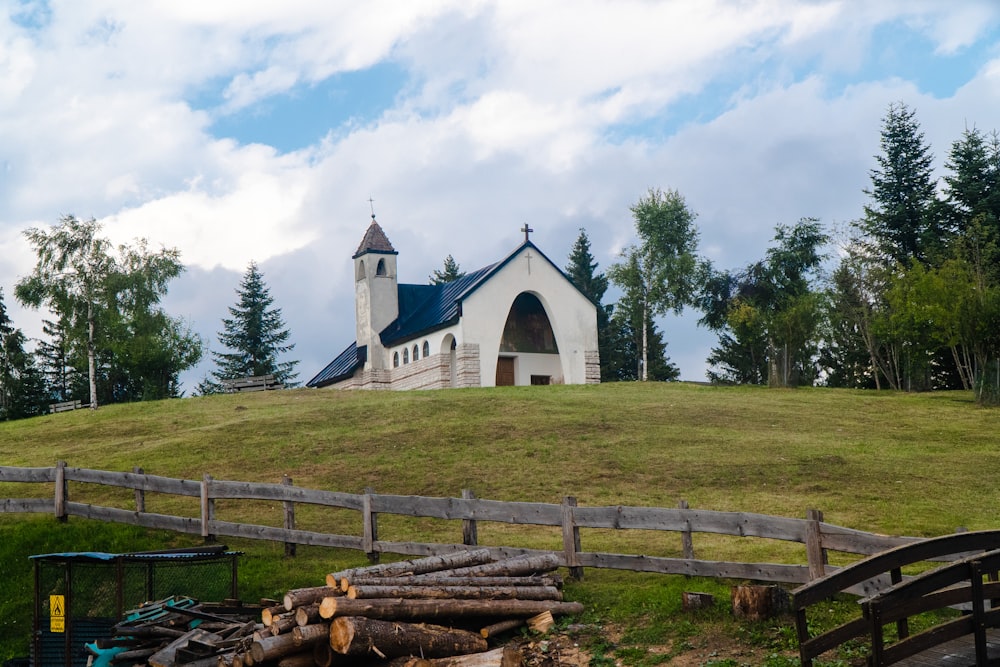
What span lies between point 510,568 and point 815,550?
3968mm

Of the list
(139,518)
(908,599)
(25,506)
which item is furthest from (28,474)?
(908,599)

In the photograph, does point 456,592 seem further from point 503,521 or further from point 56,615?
point 56,615

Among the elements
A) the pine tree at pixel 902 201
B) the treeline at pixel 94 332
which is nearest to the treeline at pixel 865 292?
the pine tree at pixel 902 201

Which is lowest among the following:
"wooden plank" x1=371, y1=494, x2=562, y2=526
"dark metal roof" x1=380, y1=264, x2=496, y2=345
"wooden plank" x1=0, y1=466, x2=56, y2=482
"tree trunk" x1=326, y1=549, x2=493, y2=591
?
"tree trunk" x1=326, y1=549, x2=493, y2=591

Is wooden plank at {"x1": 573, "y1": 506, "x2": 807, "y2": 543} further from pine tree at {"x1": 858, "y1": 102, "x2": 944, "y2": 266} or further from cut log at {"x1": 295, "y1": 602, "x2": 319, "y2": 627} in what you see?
pine tree at {"x1": 858, "y1": 102, "x2": 944, "y2": 266}

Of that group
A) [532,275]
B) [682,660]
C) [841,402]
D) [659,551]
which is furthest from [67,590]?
[532,275]

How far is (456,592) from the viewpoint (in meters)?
12.8

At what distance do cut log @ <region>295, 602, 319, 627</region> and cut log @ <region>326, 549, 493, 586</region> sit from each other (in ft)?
1.35

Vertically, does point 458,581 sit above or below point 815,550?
below

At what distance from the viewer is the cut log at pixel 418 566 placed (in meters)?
12.5

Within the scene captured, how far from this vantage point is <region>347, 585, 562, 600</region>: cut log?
39.5 ft

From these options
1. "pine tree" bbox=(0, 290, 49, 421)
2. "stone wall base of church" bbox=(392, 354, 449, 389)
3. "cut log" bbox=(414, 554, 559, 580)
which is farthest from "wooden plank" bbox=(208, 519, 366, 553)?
"pine tree" bbox=(0, 290, 49, 421)

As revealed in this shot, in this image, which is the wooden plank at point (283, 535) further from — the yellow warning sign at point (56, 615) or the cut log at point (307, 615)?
the cut log at point (307, 615)

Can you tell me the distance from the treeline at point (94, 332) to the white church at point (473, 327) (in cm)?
1149
